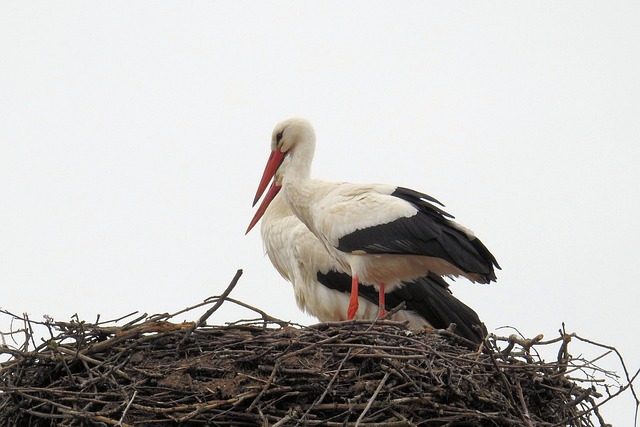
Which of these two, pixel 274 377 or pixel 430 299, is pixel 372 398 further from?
pixel 430 299

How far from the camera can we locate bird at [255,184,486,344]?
7.66m

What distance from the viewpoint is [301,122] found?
24.2ft

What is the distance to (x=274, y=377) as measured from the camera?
4668mm

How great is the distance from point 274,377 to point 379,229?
2.09 meters

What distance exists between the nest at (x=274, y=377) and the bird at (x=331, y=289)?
2.47 m

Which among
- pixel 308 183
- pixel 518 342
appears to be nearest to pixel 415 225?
pixel 308 183

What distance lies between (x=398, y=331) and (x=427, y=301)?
2.73 m

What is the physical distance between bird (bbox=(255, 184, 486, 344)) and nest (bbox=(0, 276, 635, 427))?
247 centimetres

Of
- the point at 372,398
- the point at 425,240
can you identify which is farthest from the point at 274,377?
the point at 425,240

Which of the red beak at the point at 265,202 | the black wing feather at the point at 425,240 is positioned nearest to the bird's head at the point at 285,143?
the red beak at the point at 265,202

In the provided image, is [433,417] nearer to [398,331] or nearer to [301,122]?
[398,331]

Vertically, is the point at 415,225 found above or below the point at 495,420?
above

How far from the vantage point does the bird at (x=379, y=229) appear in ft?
20.9

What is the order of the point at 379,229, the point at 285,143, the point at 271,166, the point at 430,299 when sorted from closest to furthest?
the point at 379,229
the point at 285,143
the point at 271,166
the point at 430,299
